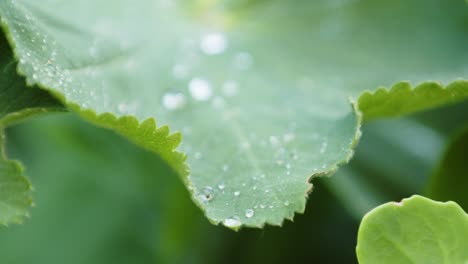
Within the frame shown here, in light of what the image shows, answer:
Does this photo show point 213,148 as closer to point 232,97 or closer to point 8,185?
point 232,97

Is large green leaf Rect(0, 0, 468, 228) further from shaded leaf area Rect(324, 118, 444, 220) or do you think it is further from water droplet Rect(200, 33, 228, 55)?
shaded leaf area Rect(324, 118, 444, 220)

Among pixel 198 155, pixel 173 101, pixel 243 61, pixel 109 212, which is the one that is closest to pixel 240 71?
pixel 243 61

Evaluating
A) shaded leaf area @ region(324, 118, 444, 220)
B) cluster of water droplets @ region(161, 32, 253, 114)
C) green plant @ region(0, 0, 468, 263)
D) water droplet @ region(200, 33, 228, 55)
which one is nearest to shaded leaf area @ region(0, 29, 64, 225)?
green plant @ region(0, 0, 468, 263)

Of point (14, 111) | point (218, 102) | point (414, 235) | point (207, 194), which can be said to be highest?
point (218, 102)

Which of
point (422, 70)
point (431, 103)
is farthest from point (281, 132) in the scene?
point (422, 70)

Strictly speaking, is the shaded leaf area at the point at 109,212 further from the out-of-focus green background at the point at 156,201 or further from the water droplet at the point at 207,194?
the water droplet at the point at 207,194

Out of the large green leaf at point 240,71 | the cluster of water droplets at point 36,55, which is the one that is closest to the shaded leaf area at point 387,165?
the large green leaf at point 240,71

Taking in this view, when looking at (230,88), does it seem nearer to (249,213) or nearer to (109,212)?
(249,213)

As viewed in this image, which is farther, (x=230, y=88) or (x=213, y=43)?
(x=213, y=43)
